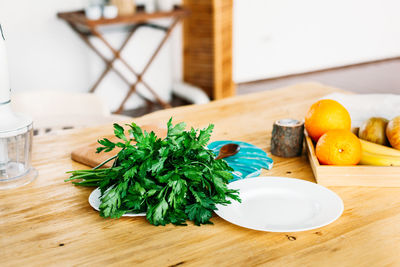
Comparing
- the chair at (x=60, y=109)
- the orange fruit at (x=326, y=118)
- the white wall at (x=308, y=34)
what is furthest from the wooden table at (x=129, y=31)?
the orange fruit at (x=326, y=118)

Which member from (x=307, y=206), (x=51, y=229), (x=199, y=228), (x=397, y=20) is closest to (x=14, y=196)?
(x=51, y=229)

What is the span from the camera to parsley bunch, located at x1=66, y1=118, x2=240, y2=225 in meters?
1.02

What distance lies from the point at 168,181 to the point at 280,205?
0.91 ft

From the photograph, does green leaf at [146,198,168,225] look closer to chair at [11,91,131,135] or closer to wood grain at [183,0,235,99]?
chair at [11,91,131,135]

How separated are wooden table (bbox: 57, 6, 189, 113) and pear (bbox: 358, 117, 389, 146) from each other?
2.60 meters

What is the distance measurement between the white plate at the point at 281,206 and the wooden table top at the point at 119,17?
265cm

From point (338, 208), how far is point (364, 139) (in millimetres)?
366

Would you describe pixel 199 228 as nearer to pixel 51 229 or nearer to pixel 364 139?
pixel 51 229

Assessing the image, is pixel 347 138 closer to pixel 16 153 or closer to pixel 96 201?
pixel 96 201

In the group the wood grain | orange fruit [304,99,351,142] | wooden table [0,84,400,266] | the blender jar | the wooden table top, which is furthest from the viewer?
the wood grain

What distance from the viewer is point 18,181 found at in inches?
49.7

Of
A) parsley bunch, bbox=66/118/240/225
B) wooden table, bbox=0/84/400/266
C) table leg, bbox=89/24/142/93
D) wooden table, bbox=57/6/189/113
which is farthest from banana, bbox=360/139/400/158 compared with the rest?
table leg, bbox=89/24/142/93

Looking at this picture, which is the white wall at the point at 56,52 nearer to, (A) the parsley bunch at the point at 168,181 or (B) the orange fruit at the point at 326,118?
(B) the orange fruit at the point at 326,118

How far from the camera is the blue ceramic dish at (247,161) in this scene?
1290mm
